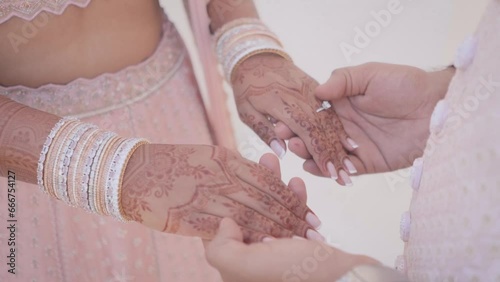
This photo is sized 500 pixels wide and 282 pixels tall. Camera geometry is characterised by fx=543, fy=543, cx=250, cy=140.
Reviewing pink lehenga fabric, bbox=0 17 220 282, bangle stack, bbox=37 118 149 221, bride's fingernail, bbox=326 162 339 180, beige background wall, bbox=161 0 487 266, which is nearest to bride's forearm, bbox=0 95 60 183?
bangle stack, bbox=37 118 149 221

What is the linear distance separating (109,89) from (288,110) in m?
0.26

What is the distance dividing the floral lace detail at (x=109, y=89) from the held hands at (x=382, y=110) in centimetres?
21

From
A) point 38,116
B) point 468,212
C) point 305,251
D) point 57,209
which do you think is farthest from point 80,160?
point 468,212

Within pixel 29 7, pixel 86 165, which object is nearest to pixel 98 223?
pixel 86 165

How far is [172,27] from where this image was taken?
0.86 meters

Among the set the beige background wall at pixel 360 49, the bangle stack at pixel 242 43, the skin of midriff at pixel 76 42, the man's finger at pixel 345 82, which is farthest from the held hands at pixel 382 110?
the beige background wall at pixel 360 49

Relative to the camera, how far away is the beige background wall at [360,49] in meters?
1.35

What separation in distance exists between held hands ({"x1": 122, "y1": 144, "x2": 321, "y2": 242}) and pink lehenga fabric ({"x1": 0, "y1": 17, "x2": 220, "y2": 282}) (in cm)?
19

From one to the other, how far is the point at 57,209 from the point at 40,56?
0.70 feet

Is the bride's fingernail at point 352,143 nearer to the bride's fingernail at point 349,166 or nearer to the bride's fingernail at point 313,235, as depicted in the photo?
the bride's fingernail at point 349,166

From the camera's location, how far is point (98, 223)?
0.77 m

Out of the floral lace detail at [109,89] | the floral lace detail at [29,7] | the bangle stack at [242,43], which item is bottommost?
the floral lace detail at [109,89]

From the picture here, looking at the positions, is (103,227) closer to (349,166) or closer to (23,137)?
(23,137)

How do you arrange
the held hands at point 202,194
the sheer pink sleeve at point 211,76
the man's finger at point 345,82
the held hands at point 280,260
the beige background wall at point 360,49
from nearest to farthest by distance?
the held hands at point 280,260 → the held hands at point 202,194 → the man's finger at point 345,82 → the sheer pink sleeve at point 211,76 → the beige background wall at point 360,49
